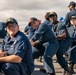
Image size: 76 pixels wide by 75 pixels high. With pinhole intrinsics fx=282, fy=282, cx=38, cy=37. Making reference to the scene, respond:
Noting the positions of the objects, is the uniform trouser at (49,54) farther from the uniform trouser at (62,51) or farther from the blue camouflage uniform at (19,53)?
the blue camouflage uniform at (19,53)

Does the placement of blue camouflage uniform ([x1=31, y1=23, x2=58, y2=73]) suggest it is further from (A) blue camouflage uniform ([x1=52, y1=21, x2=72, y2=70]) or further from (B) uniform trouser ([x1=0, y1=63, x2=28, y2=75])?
(B) uniform trouser ([x1=0, y1=63, x2=28, y2=75])

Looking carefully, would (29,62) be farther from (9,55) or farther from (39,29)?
(39,29)

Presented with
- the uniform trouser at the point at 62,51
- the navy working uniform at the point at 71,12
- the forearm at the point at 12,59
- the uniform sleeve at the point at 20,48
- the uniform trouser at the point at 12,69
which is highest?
the navy working uniform at the point at 71,12

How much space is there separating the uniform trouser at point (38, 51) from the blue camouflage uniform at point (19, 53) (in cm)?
209

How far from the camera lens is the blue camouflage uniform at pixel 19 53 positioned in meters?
4.55

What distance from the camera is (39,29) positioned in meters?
6.52

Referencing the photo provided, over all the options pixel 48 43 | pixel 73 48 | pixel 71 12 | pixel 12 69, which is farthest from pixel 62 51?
pixel 12 69

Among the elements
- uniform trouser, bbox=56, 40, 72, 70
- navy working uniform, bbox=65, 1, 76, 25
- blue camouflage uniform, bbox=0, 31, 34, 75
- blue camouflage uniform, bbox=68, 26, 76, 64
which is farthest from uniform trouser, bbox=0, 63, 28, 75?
navy working uniform, bbox=65, 1, 76, 25

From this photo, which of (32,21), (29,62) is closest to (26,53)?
(29,62)

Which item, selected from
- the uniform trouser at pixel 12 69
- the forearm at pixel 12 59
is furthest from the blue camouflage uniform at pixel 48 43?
the forearm at pixel 12 59

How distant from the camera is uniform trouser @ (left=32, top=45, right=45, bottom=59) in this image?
6996 mm

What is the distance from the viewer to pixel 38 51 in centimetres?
702

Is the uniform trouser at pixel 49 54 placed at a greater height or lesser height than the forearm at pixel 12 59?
lesser

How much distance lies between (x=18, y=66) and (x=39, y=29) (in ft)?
6.52
